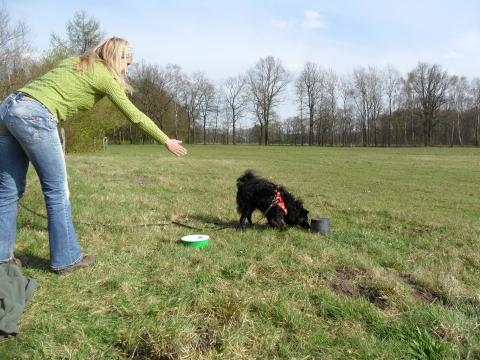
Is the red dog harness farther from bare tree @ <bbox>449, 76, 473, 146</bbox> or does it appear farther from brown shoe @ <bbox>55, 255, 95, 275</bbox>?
bare tree @ <bbox>449, 76, 473, 146</bbox>

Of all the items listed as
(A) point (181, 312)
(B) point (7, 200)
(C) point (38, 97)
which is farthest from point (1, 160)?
(A) point (181, 312)

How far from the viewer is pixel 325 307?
3379mm

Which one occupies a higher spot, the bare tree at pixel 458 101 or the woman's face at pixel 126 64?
the bare tree at pixel 458 101

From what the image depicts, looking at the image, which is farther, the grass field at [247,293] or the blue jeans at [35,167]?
the blue jeans at [35,167]

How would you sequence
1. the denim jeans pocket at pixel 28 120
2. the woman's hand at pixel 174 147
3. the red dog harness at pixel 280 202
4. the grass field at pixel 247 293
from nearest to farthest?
1. the grass field at pixel 247 293
2. the denim jeans pocket at pixel 28 120
3. the woman's hand at pixel 174 147
4. the red dog harness at pixel 280 202

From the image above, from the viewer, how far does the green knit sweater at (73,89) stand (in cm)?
353

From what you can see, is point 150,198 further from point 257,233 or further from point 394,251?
point 394,251

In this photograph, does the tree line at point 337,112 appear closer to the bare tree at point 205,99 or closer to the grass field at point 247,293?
the bare tree at point 205,99

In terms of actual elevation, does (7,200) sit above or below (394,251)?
above

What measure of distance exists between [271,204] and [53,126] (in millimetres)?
3794

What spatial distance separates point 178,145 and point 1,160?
153cm

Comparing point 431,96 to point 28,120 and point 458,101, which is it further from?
point 28,120

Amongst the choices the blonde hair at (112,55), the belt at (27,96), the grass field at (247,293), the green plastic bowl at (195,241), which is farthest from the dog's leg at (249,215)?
the belt at (27,96)

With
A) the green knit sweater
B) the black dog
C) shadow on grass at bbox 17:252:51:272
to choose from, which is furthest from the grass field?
the green knit sweater
